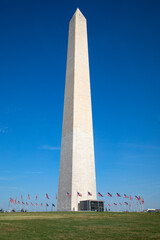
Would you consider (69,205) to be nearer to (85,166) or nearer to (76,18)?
(85,166)

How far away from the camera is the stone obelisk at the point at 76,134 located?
4000cm

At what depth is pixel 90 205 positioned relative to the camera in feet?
123

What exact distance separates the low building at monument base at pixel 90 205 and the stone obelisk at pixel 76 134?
803mm

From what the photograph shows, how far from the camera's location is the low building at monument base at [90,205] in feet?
123

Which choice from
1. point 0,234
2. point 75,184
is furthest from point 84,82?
point 0,234

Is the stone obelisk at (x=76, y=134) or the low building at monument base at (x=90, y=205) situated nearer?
the low building at monument base at (x=90, y=205)

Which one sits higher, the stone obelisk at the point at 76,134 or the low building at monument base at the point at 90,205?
the stone obelisk at the point at 76,134

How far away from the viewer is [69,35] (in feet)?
176

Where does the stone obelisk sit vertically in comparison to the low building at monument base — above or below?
above

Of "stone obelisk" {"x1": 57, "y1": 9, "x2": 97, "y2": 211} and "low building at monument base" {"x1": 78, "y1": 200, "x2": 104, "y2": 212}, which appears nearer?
"low building at monument base" {"x1": 78, "y1": 200, "x2": 104, "y2": 212}

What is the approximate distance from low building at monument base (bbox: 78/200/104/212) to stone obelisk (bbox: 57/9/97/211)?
80 cm

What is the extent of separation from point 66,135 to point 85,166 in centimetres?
660

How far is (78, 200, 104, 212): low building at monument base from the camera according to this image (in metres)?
37.5

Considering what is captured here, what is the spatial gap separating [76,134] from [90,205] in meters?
11.9
